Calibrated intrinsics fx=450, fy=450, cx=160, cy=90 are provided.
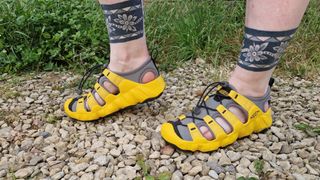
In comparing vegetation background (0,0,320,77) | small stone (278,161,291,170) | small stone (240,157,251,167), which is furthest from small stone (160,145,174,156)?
vegetation background (0,0,320,77)

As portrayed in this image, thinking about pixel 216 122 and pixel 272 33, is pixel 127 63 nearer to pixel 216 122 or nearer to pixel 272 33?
pixel 216 122

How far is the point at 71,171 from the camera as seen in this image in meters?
1.31

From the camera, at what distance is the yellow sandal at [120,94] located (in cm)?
148

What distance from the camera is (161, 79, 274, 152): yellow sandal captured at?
1336mm

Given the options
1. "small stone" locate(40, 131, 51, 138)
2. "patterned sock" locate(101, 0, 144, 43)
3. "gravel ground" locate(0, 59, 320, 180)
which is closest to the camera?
"gravel ground" locate(0, 59, 320, 180)

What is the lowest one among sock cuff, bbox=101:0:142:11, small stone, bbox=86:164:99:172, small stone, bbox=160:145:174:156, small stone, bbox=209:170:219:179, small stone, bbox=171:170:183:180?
small stone, bbox=160:145:174:156

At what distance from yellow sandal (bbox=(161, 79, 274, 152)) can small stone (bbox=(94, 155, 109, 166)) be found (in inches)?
7.5

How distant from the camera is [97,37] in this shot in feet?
7.19

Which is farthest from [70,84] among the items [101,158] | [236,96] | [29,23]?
[236,96]

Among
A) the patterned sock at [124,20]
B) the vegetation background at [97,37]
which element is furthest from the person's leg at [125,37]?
the vegetation background at [97,37]

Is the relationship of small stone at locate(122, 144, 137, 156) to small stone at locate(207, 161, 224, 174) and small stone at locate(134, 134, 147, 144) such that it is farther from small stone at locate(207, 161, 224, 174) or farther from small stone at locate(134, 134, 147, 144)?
small stone at locate(207, 161, 224, 174)

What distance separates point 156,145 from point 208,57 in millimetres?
923

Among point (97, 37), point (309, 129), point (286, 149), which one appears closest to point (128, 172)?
point (286, 149)

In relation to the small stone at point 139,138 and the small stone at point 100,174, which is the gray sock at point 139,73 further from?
the small stone at point 100,174
